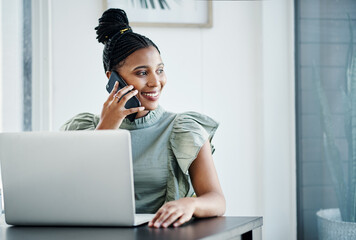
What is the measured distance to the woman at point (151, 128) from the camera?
174 centimetres

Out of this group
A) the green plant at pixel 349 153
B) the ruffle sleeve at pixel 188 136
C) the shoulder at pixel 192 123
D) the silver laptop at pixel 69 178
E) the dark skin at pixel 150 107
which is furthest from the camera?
the green plant at pixel 349 153

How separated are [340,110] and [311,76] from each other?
1.09ft

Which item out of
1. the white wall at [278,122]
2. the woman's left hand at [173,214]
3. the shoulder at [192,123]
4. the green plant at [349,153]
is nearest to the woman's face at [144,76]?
the shoulder at [192,123]

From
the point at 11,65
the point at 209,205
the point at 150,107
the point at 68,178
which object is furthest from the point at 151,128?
the point at 11,65

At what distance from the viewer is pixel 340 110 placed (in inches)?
99.9

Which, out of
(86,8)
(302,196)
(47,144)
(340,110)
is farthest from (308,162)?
(47,144)

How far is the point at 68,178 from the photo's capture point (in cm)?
128

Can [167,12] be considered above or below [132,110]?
above

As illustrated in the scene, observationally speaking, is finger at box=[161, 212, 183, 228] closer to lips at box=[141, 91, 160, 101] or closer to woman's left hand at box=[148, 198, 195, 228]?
woman's left hand at box=[148, 198, 195, 228]

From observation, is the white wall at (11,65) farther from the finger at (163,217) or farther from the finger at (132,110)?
the finger at (163,217)

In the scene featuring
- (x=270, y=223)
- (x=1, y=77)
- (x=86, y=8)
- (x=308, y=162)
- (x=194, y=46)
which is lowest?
(x=270, y=223)

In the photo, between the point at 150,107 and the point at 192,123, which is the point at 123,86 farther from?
the point at 192,123

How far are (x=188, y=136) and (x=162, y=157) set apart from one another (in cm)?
13

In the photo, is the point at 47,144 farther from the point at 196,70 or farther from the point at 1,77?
the point at 196,70
